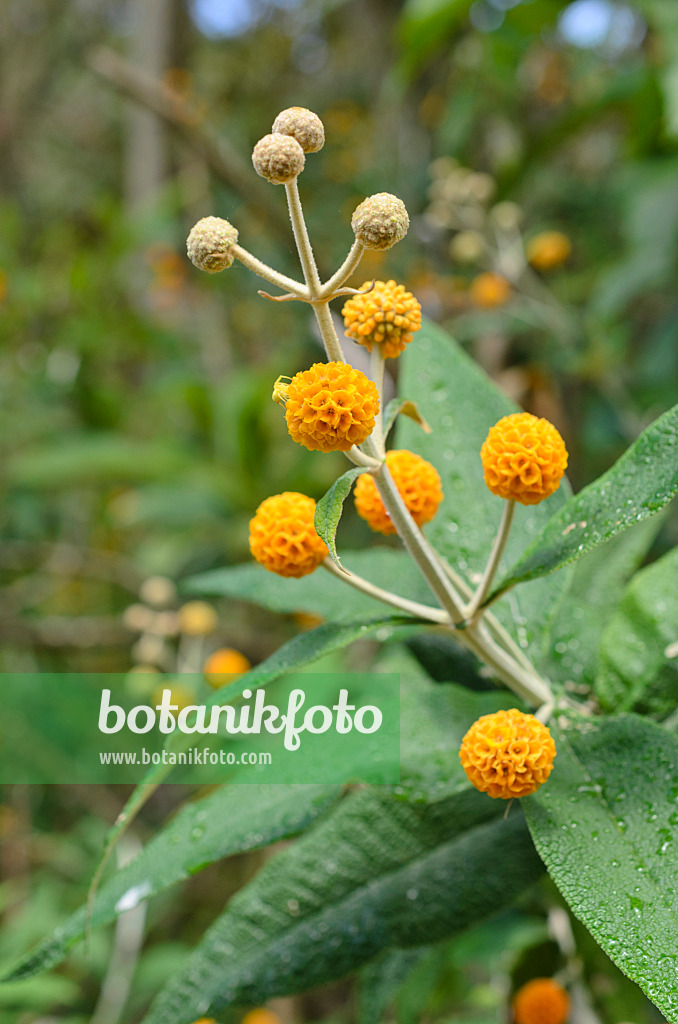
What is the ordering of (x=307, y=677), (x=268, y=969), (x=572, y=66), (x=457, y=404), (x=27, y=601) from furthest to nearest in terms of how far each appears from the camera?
(x=572, y=66) < (x=27, y=601) < (x=307, y=677) < (x=457, y=404) < (x=268, y=969)

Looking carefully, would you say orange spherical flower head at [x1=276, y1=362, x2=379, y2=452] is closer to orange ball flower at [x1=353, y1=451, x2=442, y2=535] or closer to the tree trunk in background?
orange ball flower at [x1=353, y1=451, x2=442, y2=535]

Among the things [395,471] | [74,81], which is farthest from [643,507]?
[74,81]

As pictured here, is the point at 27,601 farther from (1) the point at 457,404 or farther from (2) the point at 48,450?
(1) the point at 457,404

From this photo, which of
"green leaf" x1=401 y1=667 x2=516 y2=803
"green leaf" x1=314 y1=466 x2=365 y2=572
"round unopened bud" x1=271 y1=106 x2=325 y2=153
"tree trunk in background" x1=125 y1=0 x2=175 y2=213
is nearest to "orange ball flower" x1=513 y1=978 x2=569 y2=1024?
"green leaf" x1=401 y1=667 x2=516 y2=803

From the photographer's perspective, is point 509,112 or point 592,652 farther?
point 509,112

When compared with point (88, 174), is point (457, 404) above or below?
below

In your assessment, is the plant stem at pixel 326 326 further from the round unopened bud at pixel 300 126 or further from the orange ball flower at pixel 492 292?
the orange ball flower at pixel 492 292
